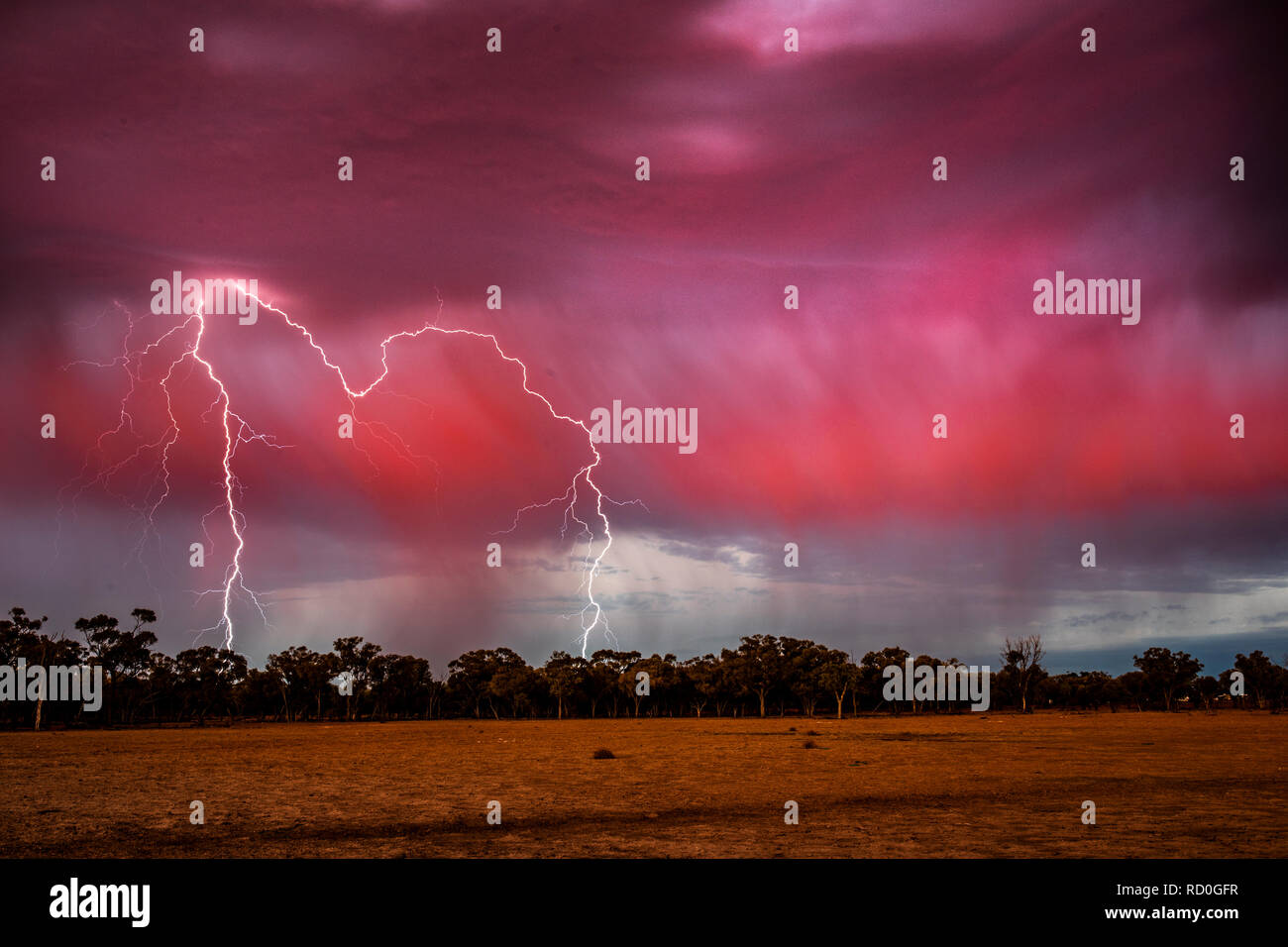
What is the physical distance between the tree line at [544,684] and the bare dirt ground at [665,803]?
242 ft

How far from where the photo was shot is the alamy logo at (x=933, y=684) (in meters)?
120

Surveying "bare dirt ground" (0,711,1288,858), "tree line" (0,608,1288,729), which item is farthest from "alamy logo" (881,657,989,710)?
"bare dirt ground" (0,711,1288,858)

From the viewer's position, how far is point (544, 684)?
417ft

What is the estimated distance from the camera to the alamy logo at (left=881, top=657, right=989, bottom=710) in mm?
120125

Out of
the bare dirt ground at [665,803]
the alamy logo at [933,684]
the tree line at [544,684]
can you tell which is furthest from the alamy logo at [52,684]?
the alamy logo at [933,684]

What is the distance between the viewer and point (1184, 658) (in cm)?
14788

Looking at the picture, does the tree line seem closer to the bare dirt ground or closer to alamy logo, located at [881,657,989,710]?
alamy logo, located at [881,657,989,710]
